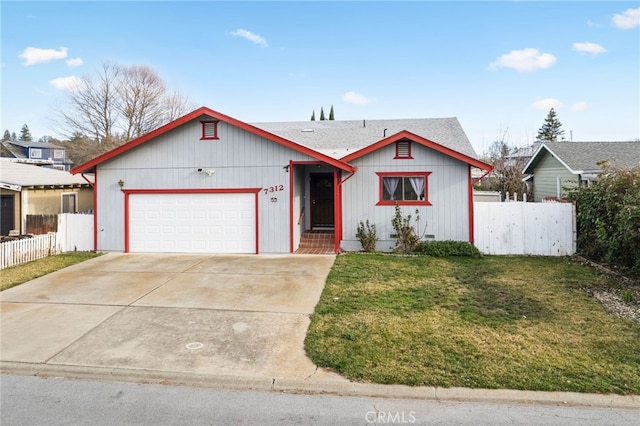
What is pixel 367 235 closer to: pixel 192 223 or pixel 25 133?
pixel 192 223

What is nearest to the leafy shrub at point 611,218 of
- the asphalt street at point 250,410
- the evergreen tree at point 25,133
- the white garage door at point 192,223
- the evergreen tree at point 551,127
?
the asphalt street at point 250,410

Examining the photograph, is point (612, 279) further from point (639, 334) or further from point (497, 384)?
point (497, 384)

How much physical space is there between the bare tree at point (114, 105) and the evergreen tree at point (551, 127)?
1863 inches

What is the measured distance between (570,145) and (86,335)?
2187cm

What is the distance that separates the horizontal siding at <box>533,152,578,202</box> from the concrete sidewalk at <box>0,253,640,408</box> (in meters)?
14.4

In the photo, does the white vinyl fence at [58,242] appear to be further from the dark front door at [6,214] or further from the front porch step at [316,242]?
the front porch step at [316,242]

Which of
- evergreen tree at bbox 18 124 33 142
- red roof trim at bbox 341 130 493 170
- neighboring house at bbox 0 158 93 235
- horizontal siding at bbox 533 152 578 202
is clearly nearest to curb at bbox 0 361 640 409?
red roof trim at bbox 341 130 493 170

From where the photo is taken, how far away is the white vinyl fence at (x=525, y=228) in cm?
1169

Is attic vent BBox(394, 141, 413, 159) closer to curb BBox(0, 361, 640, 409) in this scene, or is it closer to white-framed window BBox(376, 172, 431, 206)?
white-framed window BBox(376, 172, 431, 206)

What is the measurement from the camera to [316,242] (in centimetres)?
1345

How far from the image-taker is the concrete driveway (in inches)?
198

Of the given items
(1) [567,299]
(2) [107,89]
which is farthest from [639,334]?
(2) [107,89]

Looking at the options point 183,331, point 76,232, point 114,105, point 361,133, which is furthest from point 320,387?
point 114,105

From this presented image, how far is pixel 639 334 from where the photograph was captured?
18.0 feet
